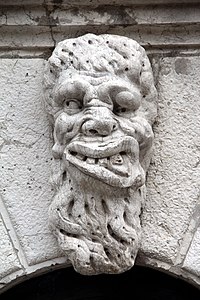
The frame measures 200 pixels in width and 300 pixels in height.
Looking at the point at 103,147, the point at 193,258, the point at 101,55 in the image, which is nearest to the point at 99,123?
the point at 103,147

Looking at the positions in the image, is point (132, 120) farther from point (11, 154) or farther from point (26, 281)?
point (26, 281)

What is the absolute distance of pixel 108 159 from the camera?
2.07 metres

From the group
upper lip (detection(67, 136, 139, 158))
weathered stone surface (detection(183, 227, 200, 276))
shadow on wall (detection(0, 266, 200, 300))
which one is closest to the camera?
upper lip (detection(67, 136, 139, 158))

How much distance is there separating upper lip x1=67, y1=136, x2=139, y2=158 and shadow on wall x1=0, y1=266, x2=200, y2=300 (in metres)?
0.43

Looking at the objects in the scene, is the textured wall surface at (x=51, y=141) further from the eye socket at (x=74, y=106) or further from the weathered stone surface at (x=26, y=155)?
the eye socket at (x=74, y=106)

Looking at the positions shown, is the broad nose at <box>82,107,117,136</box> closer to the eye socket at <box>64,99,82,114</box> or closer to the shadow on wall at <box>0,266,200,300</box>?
the eye socket at <box>64,99,82,114</box>

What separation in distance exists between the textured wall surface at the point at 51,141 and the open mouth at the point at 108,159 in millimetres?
190

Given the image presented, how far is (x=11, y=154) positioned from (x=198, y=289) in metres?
0.61

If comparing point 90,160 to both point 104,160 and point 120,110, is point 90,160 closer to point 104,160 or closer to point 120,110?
point 104,160

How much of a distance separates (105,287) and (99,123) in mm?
538

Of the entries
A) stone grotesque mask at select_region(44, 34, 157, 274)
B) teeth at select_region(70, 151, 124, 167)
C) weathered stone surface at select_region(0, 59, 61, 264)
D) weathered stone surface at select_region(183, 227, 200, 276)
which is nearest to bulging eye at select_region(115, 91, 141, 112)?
stone grotesque mask at select_region(44, 34, 157, 274)

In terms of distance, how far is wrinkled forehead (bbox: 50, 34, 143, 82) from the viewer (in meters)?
2.15

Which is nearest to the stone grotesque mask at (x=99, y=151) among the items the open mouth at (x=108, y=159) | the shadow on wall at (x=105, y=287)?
the open mouth at (x=108, y=159)

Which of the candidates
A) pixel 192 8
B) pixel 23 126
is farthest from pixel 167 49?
pixel 23 126
